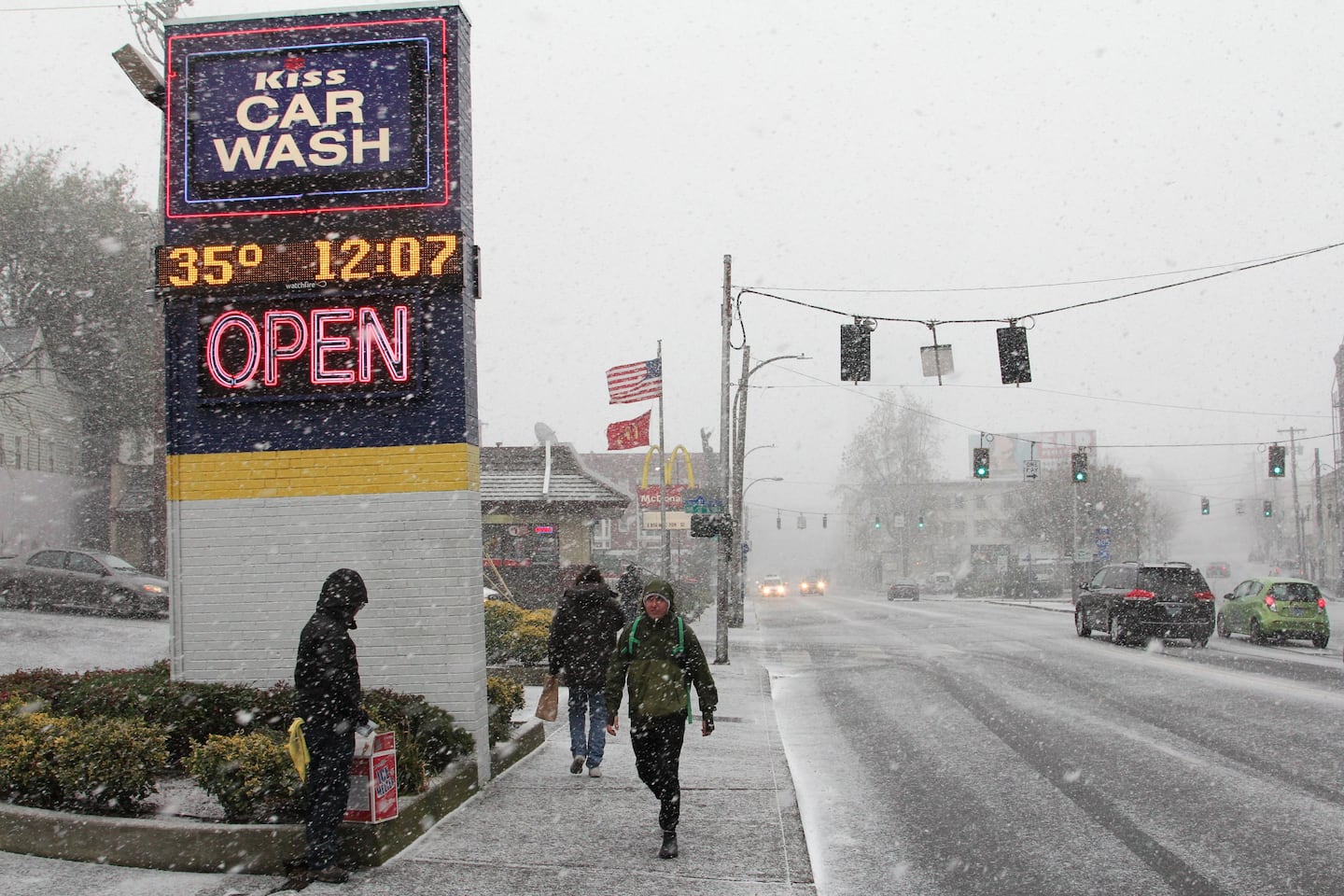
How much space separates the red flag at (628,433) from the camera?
3419cm

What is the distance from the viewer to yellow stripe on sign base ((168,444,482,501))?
28.7 ft

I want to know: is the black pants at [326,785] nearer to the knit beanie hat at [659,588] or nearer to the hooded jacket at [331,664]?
the hooded jacket at [331,664]

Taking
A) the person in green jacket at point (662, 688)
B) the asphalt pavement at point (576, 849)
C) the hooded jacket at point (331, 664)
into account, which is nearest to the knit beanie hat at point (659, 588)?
the person in green jacket at point (662, 688)

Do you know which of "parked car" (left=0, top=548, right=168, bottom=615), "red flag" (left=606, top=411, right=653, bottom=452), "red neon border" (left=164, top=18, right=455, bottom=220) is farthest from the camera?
"red flag" (left=606, top=411, right=653, bottom=452)

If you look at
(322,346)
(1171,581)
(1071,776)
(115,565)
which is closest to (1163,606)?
(1171,581)

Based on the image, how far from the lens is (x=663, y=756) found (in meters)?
7.09

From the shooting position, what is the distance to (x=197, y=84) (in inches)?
365

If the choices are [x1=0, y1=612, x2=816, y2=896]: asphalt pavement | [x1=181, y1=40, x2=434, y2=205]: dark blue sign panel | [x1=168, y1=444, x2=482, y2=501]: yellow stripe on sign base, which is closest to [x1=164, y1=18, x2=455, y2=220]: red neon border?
[x1=181, y1=40, x2=434, y2=205]: dark blue sign panel

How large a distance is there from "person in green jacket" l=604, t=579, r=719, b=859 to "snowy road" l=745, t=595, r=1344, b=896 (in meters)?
1.03

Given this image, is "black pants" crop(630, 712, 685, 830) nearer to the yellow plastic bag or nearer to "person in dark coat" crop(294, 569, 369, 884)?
"person in dark coat" crop(294, 569, 369, 884)

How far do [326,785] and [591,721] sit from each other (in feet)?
11.0

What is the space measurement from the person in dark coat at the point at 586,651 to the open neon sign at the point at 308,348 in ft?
7.55

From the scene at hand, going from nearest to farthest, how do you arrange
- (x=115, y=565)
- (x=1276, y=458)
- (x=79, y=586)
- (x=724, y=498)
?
1. (x=79, y=586)
2. (x=115, y=565)
3. (x=724, y=498)
4. (x=1276, y=458)

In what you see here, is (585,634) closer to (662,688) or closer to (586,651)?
(586,651)
